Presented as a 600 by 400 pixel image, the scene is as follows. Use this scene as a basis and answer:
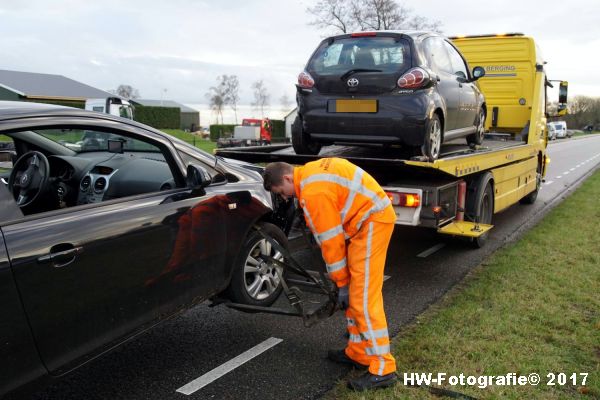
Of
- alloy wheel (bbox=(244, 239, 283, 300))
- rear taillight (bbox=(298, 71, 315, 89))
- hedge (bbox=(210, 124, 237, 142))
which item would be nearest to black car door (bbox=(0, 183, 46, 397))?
alloy wheel (bbox=(244, 239, 283, 300))

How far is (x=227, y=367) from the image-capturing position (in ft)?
11.5

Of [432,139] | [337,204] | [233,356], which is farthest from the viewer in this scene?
[432,139]

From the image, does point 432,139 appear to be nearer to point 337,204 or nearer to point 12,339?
point 337,204

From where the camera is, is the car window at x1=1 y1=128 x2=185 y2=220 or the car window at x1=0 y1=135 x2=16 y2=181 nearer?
the car window at x1=1 y1=128 x2=185 y2=220

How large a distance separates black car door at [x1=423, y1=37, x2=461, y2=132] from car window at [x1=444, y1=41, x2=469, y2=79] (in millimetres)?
152

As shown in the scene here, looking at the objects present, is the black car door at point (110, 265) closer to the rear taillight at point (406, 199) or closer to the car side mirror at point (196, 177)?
the car side mirror at point (196, 177)

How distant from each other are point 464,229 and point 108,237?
14.2ft

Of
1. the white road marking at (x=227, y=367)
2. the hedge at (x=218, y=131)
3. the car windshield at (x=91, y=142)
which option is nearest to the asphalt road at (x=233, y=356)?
the white road marking at (x=227, y=367)

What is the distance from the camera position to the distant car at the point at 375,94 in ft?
17.5

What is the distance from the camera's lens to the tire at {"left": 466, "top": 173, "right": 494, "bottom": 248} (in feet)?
21.2

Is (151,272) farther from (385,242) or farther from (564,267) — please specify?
(564,267)

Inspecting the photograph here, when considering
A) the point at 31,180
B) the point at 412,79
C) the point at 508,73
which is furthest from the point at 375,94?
the point at 508,73

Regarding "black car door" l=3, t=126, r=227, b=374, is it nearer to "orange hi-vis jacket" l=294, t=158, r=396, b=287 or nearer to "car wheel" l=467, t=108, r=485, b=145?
"orange hi-vis jacket" l=294, t=158, r=396, b=287

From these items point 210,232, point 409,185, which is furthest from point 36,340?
point 409,185
